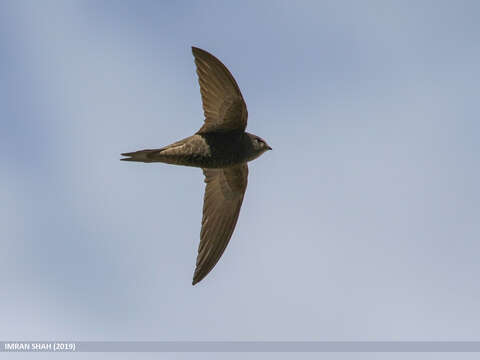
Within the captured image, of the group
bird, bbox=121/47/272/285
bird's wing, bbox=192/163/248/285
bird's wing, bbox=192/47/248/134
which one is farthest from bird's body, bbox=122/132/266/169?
bird's wing, bbox=192/163/248/285

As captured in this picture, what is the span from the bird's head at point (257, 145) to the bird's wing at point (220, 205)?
47cm

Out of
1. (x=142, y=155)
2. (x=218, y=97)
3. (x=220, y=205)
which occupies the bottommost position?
(x=220, y=205)

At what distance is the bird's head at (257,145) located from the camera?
12.2 metres

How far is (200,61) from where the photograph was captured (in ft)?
37.4

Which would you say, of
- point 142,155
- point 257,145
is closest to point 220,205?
point 257,145

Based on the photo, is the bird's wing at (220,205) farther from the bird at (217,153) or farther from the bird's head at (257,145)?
the bird's head at (257,145)

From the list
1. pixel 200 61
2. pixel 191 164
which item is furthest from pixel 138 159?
pixel 200 61

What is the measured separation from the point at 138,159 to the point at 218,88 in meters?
1.40

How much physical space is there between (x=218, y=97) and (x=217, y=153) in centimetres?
78

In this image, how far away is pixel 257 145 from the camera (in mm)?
12234

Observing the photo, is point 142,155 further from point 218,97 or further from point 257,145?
point 257,145

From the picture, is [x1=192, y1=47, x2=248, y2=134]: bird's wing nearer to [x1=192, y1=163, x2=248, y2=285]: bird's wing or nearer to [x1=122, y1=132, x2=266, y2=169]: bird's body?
[x1=122, y1=132, x2=266, y2=169]: bird's body

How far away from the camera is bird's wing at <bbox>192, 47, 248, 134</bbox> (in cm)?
1135

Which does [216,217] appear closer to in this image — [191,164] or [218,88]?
[191,164]
